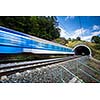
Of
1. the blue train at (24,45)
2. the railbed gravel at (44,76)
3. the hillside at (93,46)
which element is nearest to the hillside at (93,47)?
the hillside at (93,46)

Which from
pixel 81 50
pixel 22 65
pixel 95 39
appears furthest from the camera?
pixel 81 50

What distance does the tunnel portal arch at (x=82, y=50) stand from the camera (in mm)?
4200

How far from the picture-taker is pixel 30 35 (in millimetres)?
4031

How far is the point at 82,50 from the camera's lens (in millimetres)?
4199

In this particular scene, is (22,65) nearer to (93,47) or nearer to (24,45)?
(24,45)

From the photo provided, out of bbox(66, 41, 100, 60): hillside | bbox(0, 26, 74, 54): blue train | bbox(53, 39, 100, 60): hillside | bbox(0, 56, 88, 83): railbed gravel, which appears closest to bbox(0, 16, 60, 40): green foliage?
bbox(0, 26, 74, 54): blue train

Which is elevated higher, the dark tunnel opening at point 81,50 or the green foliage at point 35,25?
the green foliage at point 35,25

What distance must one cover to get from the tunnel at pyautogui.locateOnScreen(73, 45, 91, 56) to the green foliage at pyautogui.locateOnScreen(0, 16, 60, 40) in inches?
17.9

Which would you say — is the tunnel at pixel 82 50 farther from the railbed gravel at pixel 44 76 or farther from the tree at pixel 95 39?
the railbed gravel at pixel 44 76

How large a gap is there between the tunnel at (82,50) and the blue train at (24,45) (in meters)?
0.10

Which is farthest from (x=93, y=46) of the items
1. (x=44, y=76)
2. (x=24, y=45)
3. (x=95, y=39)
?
(x=24, y=45)

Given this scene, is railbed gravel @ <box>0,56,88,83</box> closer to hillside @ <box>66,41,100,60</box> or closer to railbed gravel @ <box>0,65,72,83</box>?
railbed gravel @ <box>0,65,72,83</box>
